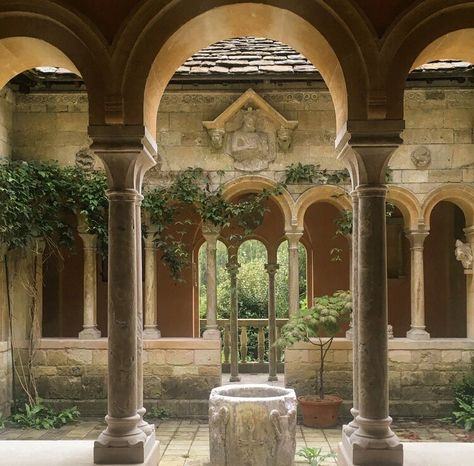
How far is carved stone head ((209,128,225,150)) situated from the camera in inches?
336

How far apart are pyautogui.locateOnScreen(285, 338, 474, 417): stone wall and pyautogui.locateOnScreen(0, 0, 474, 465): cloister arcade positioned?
0.03 m

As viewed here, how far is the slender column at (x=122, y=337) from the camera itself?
371cm

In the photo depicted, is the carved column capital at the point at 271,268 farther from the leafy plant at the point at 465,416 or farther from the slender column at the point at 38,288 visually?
the slender column at the point at 38,288

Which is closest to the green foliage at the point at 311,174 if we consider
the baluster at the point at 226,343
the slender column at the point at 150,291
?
the slender column at the point at 150,291

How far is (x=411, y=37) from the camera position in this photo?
3.71 metres

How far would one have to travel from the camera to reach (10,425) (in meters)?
7.89

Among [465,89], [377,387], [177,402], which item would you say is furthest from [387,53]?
[177,402]

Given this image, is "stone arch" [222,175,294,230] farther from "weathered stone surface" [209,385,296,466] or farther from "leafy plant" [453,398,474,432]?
"weathered stone surface" [209,385,296,466]

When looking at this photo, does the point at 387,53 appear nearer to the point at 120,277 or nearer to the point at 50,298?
the point at 120,277

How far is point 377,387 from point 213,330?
4.99m

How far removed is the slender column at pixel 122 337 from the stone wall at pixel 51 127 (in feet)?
16.5

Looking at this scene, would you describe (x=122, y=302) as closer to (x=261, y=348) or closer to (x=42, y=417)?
(x=42, y=417)

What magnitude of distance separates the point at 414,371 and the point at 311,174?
2.95 meters

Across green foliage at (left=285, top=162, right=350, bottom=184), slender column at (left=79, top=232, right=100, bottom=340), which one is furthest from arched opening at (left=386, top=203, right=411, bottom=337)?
slender column at (left=79, top=232, right=100, bottom=340)
